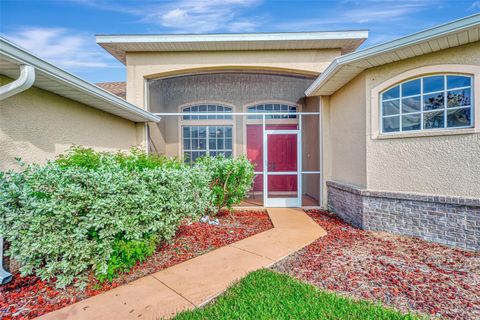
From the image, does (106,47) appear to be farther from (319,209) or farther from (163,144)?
(319,209)

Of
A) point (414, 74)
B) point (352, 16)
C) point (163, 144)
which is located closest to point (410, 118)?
point (414, 74)

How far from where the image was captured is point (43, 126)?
14.0 feet

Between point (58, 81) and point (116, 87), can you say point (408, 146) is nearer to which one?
point (58, 81)

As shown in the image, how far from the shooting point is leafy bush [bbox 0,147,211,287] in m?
3.04

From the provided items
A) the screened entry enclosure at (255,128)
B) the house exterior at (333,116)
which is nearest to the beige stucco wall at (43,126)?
the house exterior at (333,116)

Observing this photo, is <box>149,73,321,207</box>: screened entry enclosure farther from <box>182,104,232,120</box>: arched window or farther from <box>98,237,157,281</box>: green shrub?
<box>98,237,157,281</box>: green shrub

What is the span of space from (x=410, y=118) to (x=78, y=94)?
694 cm

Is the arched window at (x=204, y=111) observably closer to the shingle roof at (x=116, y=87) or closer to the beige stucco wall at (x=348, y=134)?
the shingle roof at (x=116, y=87)

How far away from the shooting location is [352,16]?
715cm

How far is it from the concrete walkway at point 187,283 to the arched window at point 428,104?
313cm

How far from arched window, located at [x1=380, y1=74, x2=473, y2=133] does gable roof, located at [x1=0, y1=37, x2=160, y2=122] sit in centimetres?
623

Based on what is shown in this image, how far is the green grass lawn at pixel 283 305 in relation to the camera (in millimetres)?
2430

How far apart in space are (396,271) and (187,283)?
312 centimetres

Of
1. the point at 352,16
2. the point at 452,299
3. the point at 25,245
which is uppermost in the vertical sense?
the point at 352,16
